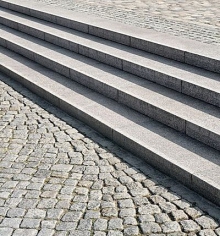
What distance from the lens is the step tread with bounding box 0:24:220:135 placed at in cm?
641

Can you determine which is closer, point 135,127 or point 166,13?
point 135,127

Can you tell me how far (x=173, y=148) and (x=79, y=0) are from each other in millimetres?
7870

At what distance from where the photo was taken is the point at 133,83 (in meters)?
7.83

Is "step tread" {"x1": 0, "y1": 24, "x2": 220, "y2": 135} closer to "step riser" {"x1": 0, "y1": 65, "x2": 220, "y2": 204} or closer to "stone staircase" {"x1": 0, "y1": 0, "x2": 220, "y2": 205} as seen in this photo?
"stone staircase" {"x1": 0, "y1": 0, "x2": 220, "y2": 205}

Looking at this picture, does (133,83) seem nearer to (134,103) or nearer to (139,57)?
(134,103)

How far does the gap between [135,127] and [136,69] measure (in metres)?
1.59

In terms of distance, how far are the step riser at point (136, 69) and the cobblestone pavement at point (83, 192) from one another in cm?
126

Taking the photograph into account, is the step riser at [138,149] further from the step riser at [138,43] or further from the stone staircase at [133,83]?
the step riser at [138,43]

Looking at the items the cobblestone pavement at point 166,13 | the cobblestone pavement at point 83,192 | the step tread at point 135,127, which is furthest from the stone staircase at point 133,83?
the cobblestone pavement at point 166,13

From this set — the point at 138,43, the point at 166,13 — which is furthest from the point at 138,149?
the point at 166,13

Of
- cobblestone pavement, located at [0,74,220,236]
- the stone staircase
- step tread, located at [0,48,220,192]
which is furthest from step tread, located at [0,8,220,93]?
cobblestone pavement, located at [0,74,220,236]

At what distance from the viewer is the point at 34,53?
A: 10.0 meters

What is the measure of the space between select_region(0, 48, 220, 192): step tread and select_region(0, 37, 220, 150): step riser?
70mm

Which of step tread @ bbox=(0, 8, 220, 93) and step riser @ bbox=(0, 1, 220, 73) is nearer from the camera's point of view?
step tread @ bbox=(0, 8, 220, 93)
